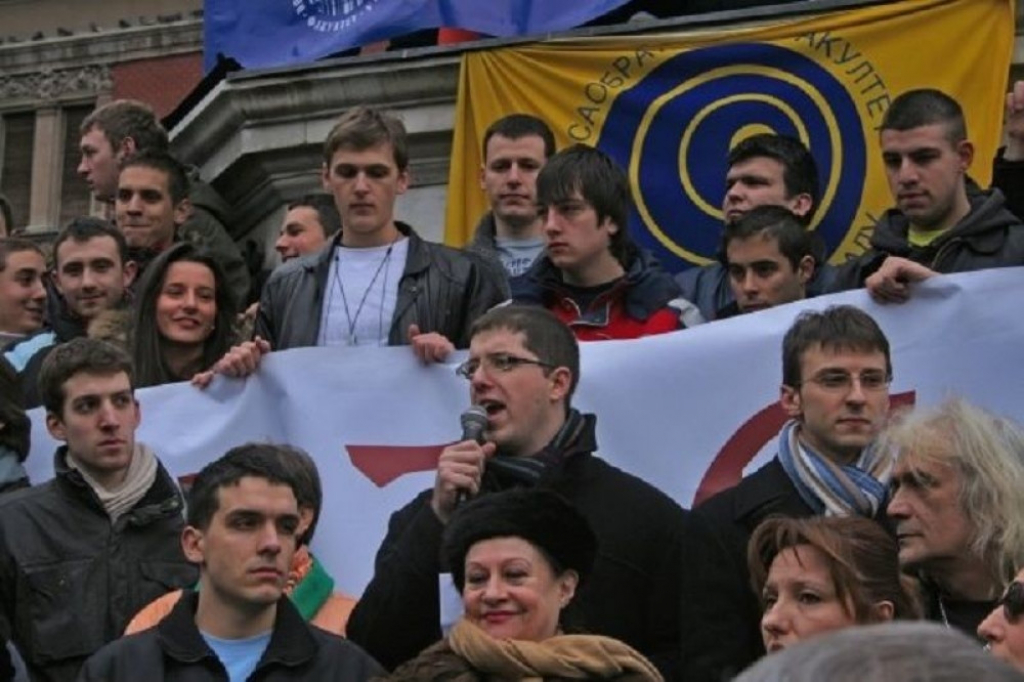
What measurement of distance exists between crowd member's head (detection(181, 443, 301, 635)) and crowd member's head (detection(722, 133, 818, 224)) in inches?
88.3

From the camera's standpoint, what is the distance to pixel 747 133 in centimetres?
1043

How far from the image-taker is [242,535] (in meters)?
6.54

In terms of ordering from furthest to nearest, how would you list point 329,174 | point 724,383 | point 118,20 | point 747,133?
point 118,20
point 747,133
point 329,174
point 724,383

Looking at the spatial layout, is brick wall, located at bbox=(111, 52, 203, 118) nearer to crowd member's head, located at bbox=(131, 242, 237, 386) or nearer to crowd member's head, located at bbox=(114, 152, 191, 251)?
crowd member's head, located at bbox=(114, 152, 191, 251)

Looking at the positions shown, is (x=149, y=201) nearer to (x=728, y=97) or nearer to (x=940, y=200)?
(x=728, y=97)

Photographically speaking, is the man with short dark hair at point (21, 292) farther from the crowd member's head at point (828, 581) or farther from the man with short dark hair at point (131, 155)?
the crowd member's head at point (828, 581)

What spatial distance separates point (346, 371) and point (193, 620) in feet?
6.24

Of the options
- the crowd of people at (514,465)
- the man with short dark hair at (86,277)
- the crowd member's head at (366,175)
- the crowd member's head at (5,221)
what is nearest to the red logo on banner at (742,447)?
the crowd of people at (514,465)

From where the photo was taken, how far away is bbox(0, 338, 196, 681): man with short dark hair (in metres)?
7.28

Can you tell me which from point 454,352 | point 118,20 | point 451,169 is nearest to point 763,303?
point 454,352

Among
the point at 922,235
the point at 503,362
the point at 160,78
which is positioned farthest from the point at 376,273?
the point at 160,78

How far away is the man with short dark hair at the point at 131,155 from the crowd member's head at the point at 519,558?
3988 mm

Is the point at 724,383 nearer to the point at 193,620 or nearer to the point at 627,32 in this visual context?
the point at 193,620

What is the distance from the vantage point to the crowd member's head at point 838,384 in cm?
660
